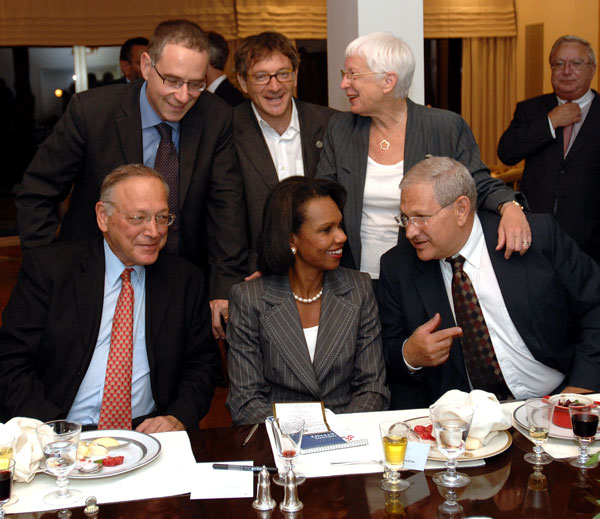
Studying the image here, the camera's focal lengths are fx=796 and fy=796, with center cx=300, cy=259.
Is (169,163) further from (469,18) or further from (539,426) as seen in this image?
(469,18)

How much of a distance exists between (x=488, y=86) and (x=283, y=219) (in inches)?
318

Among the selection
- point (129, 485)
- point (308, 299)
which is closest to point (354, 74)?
point (308, 299)

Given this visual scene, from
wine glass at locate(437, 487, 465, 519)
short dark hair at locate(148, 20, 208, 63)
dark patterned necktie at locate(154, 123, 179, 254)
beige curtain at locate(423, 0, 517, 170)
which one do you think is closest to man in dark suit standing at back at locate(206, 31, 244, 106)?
dark patterned necktie at locate(154, 123, 179, 254)

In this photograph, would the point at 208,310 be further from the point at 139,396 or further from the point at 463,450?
the point at 463,450

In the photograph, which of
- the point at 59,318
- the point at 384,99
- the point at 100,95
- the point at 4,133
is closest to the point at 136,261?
the point at 59,318

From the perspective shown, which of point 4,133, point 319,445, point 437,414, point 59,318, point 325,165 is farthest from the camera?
point 4,133

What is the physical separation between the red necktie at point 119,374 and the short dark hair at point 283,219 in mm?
495

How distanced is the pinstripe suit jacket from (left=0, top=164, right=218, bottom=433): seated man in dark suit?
0.70 ft

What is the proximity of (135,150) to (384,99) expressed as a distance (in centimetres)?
98

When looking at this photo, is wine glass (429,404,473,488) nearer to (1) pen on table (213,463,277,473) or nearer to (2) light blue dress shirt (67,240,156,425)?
(1) pen on table (213,463,277,473)

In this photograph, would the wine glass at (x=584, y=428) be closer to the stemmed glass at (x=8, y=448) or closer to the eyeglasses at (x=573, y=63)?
the stemmed glass at (x=8, y=448)

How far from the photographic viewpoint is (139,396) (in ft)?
8.71

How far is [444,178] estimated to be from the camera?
8.68 feet

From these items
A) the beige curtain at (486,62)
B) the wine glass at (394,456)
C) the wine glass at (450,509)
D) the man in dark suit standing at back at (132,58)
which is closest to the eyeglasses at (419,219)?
the wine glass at (394,456)
